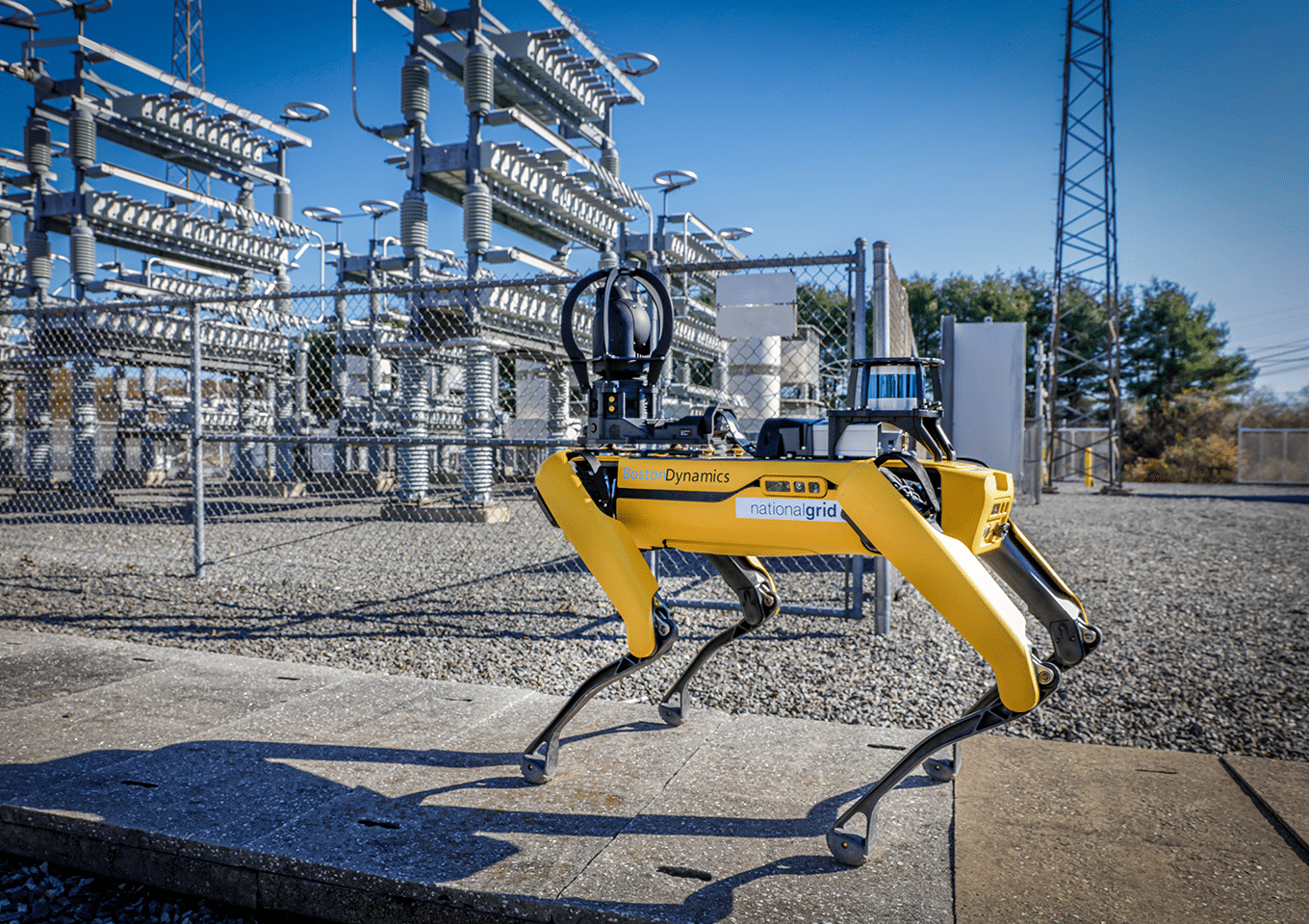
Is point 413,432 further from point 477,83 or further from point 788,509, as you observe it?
point 788,509

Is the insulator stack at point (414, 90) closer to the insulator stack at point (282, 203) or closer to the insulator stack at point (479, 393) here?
the insulator stack at point (479, 393)

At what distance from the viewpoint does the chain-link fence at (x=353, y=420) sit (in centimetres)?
Answer: 675

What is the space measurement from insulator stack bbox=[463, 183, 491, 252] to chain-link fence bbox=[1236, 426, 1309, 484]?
29.7 metres

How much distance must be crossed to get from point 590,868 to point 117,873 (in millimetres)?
1460

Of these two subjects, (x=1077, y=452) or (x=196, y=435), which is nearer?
(x=196, y=435)

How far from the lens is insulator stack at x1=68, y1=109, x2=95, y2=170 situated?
13297 millimetres

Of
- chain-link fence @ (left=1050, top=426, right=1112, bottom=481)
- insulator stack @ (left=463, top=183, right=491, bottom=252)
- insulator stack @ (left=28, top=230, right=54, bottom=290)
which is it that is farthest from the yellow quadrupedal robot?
chain-link fence @ (left=1050, top=426, right=1112, bottom=481)

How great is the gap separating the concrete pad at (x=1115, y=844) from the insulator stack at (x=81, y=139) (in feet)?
54.2

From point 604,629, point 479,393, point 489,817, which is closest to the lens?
point 489,817

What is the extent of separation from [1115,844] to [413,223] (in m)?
11.3

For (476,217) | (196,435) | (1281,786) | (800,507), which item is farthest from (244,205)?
(1281,786)

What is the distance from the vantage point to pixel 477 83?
11.2 m

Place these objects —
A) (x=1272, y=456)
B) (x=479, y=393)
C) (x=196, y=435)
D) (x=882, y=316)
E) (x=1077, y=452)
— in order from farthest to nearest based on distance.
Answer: (x=1077, y=452)
(x=1272, y=456)
(x=479, y=393)
(x=196, y=435)
(x=882, y=316)

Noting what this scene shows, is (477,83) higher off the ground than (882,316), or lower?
higher
